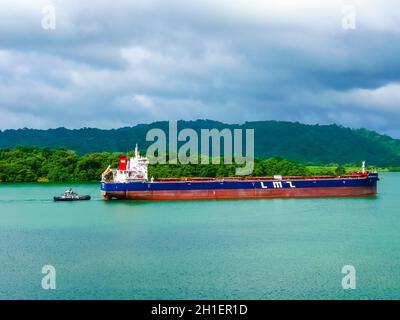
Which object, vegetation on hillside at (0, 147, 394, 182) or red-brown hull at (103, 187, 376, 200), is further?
vegetation on hillside at (0, 147, 394, 182)

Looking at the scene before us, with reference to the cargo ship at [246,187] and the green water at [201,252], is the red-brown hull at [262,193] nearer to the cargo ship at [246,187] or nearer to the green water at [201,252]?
the cargo ship at [246,187]

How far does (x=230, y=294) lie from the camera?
14531mm

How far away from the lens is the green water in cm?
1496

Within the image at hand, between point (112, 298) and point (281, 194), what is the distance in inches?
993

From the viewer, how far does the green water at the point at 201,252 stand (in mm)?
14961

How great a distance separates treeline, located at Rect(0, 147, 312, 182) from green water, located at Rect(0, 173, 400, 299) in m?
25.5

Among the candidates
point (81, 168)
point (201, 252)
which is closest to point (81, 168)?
point (81, 168)

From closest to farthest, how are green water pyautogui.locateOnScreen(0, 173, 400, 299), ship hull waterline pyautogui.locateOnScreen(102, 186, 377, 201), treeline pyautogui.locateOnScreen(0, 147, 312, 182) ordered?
green water pyautogui.locateOnScreen(0, 173, 400, 299) → ship hull waterline pyautogui.locateOnScreen(102, 186, 377, 201) → treeline pyautogui.locateOnScreen(0, 147, 312, 182)

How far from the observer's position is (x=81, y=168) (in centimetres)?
6775

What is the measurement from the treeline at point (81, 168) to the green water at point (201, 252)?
2550 centimetres

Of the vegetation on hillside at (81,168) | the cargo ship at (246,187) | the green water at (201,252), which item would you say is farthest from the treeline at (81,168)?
the green water at (201,252)

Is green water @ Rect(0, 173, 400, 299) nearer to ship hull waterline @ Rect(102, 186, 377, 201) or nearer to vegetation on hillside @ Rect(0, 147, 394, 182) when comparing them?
ship hull waterline @ Rect(102, 186, 377, 201)

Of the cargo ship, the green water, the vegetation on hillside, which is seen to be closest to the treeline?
the vegetation on hillside
